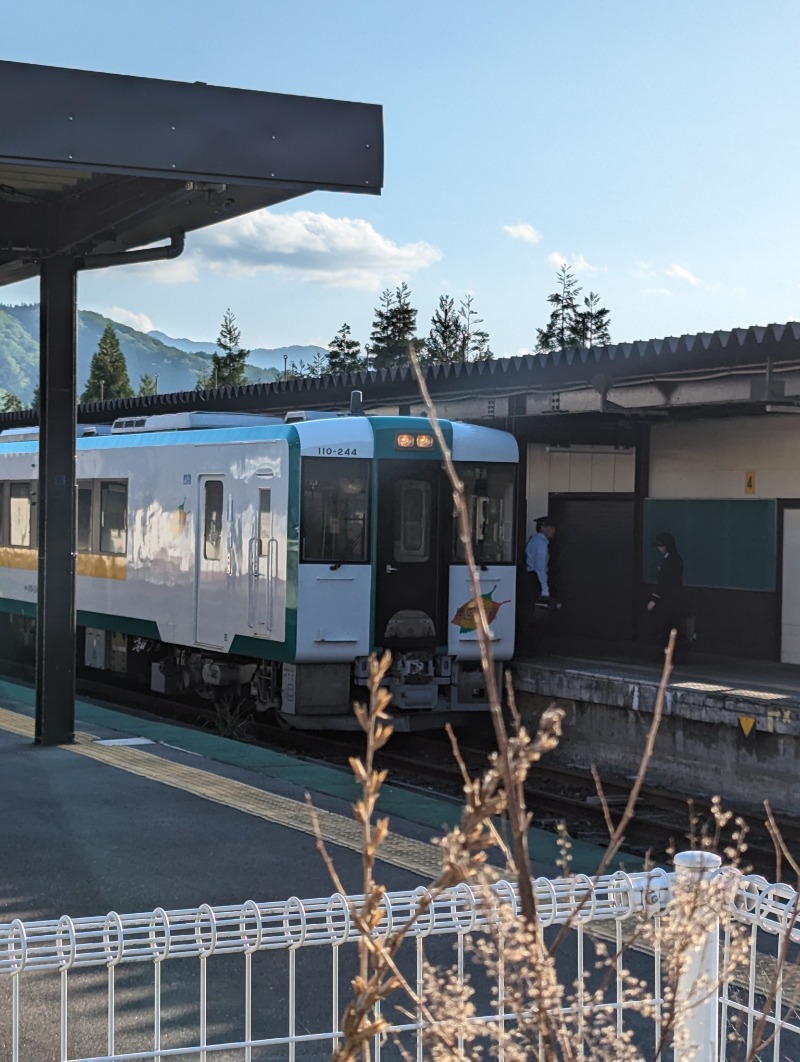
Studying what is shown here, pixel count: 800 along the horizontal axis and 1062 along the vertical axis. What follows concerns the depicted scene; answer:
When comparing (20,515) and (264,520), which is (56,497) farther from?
(20,515)

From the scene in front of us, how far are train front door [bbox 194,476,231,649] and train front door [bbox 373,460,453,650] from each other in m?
1.73

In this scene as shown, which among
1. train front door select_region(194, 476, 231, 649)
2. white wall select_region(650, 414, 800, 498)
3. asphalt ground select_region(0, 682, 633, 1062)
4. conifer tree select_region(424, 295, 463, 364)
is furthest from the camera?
conifer tree select_region(424, 295, 463, 364)

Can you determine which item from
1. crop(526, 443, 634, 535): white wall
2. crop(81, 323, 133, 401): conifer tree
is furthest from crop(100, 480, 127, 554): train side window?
crop(81, 323, 133, 401): conifer tree

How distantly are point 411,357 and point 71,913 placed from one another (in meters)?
5.24

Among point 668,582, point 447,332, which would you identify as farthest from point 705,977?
point 447,332

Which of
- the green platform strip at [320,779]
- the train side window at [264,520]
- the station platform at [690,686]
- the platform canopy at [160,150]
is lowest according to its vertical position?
the green platform strip at [320,779]

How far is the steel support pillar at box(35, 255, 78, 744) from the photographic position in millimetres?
10750

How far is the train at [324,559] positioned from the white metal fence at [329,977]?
7924 millimetres

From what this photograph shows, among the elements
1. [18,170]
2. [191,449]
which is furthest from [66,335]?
[191,449]

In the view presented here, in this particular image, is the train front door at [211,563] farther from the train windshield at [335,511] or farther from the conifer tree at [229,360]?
the conifer tree at [229,360]

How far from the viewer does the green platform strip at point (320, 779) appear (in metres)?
9.05

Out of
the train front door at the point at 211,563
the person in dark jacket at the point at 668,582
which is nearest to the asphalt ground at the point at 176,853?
the train front door at the point at 211,563

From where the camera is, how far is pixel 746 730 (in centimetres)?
1279

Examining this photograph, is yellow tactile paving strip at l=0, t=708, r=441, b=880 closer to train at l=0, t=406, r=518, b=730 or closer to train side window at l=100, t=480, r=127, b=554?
train at l=0, t=406, r=518, b=730
